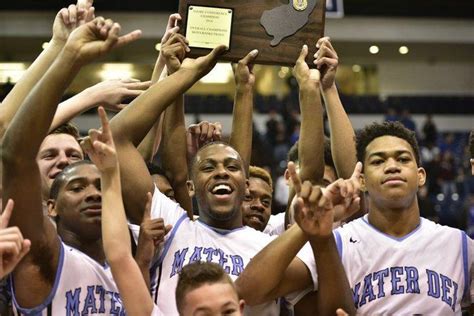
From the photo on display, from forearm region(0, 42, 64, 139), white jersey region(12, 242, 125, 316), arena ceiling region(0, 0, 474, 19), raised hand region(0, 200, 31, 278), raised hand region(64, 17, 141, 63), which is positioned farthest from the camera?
arena ceiling region(0, 0, 474, 19)

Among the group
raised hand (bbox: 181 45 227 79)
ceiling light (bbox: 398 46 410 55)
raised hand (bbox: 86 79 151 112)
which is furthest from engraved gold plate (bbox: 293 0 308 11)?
ceiling light (bbox: 398 46 410 55)

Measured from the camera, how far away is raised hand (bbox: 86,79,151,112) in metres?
3.97

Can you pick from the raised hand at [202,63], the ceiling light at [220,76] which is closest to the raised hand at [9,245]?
the raised hand at [202,63]

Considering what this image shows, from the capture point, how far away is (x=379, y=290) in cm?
360

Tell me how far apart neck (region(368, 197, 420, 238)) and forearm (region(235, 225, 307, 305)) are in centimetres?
63

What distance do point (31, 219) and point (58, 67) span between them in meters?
0.56

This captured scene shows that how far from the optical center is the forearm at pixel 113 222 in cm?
309

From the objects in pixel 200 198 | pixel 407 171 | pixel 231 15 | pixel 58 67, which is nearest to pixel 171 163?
pixel 200 198

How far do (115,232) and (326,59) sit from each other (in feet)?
5.17

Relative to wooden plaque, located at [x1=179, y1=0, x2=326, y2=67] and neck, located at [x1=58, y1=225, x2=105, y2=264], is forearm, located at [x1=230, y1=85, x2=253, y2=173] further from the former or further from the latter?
neck, located at [x1=58, y1=225, x2=105, y2=264]

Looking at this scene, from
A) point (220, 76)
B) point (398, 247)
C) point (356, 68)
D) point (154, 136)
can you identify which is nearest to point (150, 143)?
point (154, 136)

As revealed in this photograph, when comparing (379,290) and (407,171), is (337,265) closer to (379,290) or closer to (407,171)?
(379,290)

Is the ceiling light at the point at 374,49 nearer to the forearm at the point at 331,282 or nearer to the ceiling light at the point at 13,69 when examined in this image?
the ceiling light at the point at 13,69

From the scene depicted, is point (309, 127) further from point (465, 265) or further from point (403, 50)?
point (403, 50)
